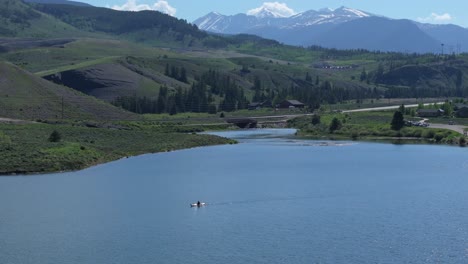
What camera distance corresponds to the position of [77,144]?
9469 centimetres

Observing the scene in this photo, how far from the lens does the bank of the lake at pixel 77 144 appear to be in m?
83.1

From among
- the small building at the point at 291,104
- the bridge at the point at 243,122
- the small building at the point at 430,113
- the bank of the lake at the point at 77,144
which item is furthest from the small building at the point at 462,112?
the bank of the lake at the point at 77,144

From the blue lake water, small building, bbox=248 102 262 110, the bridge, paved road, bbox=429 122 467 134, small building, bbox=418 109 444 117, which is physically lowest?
the bridge

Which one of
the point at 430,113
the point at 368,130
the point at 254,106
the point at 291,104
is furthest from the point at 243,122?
the point at 430,113

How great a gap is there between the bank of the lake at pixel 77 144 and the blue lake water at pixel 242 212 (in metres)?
3.38

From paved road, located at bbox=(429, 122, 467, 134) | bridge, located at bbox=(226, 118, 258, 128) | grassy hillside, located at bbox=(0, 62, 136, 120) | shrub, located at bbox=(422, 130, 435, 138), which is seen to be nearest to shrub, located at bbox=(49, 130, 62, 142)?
grassy hillside, located at bbox=(0, 62, 136, 120)

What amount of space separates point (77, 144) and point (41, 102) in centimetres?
4291

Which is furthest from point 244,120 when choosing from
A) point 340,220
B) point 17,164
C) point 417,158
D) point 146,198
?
point 340,220

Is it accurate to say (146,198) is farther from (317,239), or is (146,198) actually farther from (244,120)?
(244,120)

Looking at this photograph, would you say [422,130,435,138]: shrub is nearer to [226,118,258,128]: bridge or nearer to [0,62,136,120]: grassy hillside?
[226,118,258,128]: bridge

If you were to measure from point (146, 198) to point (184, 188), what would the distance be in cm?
637

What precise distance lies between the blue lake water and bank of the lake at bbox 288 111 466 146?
27.1m

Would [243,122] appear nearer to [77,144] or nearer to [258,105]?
[258,105]

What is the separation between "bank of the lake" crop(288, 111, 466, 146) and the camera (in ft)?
397
